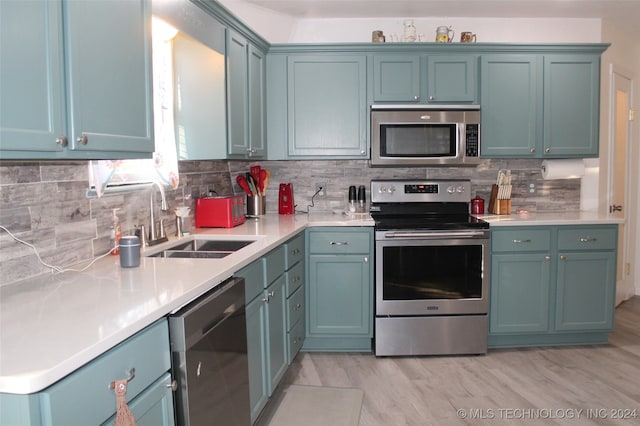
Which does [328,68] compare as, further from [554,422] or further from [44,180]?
[554,422]

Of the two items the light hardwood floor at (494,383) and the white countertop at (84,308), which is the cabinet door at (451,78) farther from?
the white countertop at (84,308)

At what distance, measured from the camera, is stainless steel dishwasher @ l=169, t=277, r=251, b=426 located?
1607 millimetres

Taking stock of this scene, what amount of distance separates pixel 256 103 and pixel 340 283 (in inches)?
54.0

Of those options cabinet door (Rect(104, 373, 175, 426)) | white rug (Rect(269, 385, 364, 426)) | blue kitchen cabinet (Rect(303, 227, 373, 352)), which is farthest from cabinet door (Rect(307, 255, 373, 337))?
cabinet door (Rect(104, 373, 175, 426))

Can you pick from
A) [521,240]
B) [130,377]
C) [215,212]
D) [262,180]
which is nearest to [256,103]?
[262,180]

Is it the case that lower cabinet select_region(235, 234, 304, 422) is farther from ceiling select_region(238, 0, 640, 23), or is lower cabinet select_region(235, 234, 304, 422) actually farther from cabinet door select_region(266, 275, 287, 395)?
ceiling select_region(238, 0, 640, 23)

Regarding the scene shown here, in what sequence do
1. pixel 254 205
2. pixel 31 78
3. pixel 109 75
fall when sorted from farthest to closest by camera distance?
pixel 254 205, pixel 109 75, pixel 31 78

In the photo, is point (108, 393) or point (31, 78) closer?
point (108, 393)

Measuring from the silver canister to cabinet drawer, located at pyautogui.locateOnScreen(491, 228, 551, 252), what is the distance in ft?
8.15

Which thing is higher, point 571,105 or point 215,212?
point 571,105

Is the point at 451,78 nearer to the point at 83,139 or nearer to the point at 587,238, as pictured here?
the point at 587,238

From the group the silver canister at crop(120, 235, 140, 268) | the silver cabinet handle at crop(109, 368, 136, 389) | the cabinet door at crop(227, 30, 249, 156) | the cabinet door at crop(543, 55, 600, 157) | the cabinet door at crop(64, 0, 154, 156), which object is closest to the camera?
the silver cabinet handle at crop(109, 368, 136, 389)

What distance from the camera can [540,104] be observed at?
3.93 metres

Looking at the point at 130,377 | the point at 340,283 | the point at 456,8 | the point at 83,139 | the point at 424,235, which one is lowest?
the point at 340,283
